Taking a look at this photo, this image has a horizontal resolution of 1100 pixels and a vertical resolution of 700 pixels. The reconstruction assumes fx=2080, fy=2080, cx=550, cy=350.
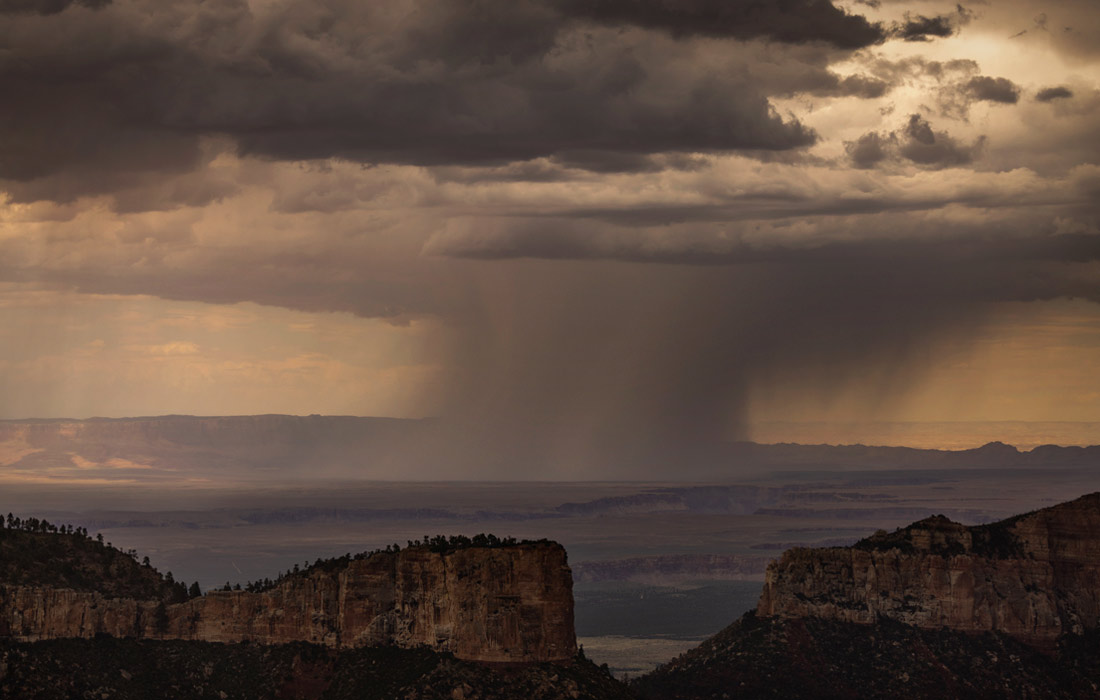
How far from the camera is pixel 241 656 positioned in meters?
197

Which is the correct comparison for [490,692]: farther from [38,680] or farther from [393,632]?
[38,680]

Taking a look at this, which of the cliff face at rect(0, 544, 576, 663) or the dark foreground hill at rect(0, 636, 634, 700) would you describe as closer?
the dark foreground hill at rect(0, 636, 634, 700)

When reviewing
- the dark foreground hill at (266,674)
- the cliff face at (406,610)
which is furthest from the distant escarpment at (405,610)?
the dark foreground hill at (266,674)

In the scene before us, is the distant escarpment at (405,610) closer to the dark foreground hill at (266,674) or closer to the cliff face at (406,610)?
the cliff face at (406,610)

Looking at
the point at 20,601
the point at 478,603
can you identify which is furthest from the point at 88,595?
the point at 478,603

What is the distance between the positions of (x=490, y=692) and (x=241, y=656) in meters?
26.7

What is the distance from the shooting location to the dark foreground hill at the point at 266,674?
185 meters

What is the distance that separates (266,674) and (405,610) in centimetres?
1426

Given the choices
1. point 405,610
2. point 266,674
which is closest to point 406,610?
point 405,610

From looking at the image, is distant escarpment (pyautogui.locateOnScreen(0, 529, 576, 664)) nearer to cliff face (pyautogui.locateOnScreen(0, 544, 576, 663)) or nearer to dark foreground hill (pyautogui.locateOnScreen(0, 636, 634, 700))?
cliff face (pyautogui.locateOnScreen(0, 544, 576, 663))

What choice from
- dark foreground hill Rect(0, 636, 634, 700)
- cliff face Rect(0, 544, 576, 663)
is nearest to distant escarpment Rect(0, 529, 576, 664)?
cliff face Rect(0, 544, 576, 663)

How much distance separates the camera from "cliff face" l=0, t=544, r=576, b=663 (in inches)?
7475

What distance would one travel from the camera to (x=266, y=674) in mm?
195000

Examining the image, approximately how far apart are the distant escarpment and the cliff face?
92mm
